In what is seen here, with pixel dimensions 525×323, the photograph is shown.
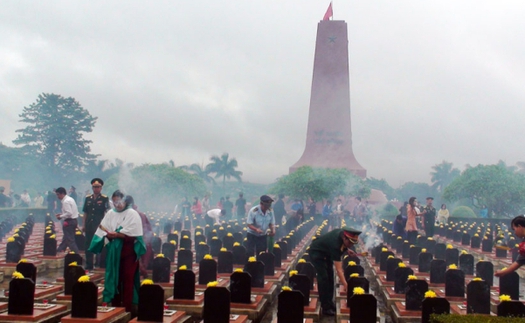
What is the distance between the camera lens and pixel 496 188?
2944cm

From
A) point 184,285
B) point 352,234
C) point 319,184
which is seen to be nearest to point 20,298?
point 184,285

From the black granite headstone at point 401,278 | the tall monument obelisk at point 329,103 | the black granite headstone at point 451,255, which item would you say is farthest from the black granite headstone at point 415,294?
the tall monument obelisk at point 329,103

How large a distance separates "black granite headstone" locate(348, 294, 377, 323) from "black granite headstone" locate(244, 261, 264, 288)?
2.98m

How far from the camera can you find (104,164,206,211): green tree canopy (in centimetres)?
3459

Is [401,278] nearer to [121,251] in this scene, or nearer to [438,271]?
[438,271]

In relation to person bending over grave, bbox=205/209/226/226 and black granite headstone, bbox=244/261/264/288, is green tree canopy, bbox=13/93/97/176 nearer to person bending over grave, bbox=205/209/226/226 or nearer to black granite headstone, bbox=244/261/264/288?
person bending over grave, bbox=205/209/226/226

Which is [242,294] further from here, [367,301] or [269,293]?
[367,301]

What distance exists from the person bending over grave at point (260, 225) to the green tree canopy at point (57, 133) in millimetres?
37668

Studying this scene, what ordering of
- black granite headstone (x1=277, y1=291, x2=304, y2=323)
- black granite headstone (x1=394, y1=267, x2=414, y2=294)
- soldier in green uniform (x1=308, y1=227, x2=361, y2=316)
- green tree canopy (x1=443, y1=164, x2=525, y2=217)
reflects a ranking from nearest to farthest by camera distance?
black granite headstone (x1=277, y1=291, x2=304, y2=323) → soldier in green uniform (x1=308, y1=227, x2=361, y2=316) → black granite headstone (x1=394, y1=267, x2=414, y2=294) → green tree canopy (x1=443, y1=164, x2=525, y2=217)

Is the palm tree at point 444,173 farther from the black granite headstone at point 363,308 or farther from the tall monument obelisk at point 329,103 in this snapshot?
the black granite headstone at point 363,308

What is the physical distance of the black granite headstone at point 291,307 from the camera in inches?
224

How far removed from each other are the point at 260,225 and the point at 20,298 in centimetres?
507

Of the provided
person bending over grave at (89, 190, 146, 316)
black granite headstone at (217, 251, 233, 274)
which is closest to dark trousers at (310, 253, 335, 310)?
person bending over grave at (89, 190, 146, 316)

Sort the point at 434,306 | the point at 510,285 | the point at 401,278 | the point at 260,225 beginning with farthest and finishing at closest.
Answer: the point at 260,225
the point at 401,278
the point at 510,285
the point at 434,306
